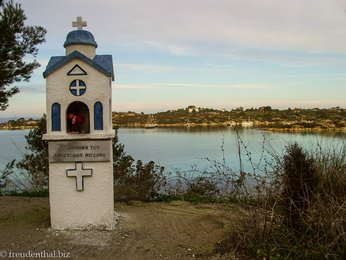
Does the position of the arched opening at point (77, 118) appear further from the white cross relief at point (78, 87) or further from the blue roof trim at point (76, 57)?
the blue roof trim at point (76, 57)

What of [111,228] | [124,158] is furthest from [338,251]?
[124,158]

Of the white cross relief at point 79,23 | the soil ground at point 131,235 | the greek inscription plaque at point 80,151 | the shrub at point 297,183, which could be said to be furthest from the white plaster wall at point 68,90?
the shrub at point 297,183

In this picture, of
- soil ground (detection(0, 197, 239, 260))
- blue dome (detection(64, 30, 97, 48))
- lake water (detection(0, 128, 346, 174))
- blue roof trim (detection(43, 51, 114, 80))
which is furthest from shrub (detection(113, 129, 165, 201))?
blue dome (detection(64, 30, 97, 48))

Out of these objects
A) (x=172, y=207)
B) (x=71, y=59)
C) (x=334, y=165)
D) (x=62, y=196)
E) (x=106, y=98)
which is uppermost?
(x=71, y=59)

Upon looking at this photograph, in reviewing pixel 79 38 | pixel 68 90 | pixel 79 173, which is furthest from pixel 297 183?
pixel 79 38

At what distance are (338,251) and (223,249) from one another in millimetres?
1351

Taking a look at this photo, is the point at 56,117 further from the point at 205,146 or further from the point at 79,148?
the point at 205,146

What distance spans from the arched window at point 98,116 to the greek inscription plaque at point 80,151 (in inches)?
9.0

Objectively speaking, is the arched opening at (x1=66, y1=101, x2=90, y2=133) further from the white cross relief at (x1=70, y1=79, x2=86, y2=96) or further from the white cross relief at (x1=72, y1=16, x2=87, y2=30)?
the white cross relief at (x1=72, y1=16, x2=87, y2=30)

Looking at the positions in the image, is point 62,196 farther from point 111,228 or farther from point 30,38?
point 30,38

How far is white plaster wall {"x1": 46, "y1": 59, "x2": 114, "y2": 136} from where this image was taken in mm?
5781

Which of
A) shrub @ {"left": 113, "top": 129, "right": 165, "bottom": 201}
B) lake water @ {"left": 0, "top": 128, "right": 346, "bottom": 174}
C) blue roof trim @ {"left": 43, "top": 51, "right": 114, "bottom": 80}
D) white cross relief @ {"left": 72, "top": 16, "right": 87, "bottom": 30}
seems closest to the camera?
blue roof trim @ {"left": 43, "top": 51, "right": 114, "bottom": 80}

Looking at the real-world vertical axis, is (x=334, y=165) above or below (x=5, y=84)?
below

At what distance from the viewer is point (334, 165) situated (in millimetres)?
5848
